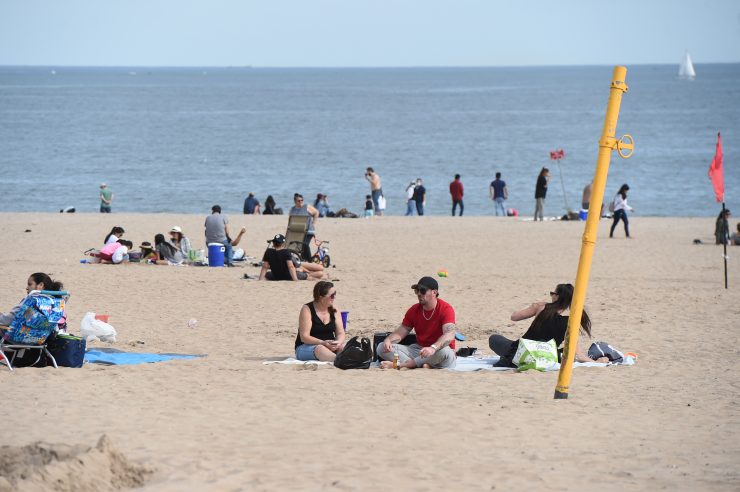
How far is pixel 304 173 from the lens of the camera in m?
54.0

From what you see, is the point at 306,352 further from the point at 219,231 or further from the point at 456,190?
the point at 456,190

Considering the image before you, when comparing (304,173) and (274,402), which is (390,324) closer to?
(274,402)

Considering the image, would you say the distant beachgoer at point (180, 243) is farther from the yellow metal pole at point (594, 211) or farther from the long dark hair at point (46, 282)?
the yellow metal pole at point (594, 211)

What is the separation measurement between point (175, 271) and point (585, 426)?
1082cm

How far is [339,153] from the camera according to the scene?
6562 cm

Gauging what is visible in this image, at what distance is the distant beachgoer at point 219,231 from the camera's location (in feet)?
60.3

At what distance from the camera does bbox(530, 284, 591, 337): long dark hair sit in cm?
1002

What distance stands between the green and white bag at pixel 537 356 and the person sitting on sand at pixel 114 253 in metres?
9.90

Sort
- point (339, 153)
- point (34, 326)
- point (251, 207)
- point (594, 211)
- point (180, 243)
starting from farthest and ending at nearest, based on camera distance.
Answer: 1. point (339, 153)
2. point (251, 207)
3. point (180, 243)
4. point (34, 326)
5. point (594, 211)

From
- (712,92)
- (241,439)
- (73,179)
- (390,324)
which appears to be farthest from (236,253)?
(712,92)

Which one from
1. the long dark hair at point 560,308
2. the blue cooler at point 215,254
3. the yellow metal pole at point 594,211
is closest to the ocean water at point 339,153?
the blue cooler at point 215,254

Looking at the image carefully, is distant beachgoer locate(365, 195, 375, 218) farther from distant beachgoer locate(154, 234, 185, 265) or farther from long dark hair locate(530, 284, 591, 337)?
long dark hair locate(530, 284, 591, 337)

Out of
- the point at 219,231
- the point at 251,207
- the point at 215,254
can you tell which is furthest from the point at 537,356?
the point at 251,207

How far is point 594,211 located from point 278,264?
8.73 metres
